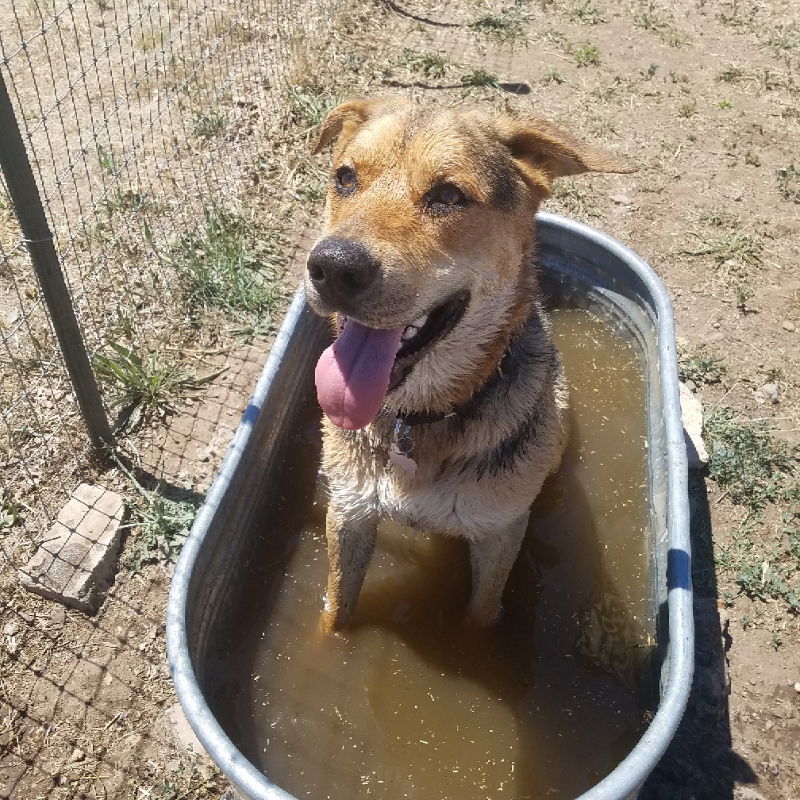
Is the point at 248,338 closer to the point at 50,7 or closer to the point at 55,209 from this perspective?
the point at 55,209

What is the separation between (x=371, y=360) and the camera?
2.89 meters

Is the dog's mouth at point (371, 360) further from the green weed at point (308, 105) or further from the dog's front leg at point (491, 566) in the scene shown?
the green weed at point (308, 105)

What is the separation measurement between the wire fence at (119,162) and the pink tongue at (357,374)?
1.76 m

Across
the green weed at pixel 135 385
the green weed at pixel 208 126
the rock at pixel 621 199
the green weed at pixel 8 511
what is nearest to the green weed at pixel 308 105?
the green weed at pixel 208 126

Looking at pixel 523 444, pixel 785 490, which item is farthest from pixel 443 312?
pixel 785 490

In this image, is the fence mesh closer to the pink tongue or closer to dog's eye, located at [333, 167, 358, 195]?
dog's eye, located at [333, 167, 358, 195]

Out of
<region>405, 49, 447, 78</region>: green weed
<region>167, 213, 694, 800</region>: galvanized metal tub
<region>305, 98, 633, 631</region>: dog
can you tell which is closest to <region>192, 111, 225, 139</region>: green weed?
<region>405, 49, 447, 78</region>: green weed

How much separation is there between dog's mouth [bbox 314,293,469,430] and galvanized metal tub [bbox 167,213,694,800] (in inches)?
27.2

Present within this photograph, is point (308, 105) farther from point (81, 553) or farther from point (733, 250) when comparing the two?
point (81, 553)

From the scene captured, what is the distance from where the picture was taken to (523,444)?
10.8 ft

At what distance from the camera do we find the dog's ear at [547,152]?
114 inches

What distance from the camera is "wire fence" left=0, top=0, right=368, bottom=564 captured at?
4531mm

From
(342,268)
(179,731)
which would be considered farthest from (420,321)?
(179,731)

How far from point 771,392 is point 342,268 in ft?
12.7
